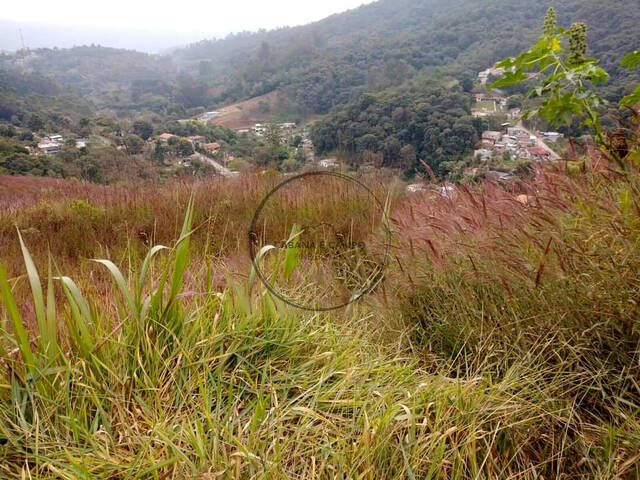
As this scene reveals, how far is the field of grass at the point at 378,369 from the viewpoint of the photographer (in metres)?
1.12

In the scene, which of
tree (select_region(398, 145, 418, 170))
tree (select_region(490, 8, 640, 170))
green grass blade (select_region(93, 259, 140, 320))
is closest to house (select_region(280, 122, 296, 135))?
tree (select_region(398, 145, 418, 170))

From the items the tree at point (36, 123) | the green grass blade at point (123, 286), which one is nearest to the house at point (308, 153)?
the green grass blade at point (123, 286)

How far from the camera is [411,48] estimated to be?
40875mm

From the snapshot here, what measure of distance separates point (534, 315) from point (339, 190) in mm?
2855

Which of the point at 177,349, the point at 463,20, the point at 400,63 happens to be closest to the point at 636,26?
the point at 400,63

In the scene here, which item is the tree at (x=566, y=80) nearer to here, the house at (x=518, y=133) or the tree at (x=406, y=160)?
the house at (x=518, y=133)

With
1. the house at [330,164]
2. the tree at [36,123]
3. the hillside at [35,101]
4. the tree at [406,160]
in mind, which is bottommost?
the tree at [406,160]

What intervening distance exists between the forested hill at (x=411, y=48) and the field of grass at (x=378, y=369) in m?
16.3

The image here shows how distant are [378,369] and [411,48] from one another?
4562cm

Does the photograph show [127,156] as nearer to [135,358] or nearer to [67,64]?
[135,358]

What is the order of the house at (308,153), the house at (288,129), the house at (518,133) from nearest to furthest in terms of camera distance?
the house at (518,133) → the house at (308,153) → the house at (288,129)

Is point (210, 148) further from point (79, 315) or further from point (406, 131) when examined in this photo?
point (79, 315)

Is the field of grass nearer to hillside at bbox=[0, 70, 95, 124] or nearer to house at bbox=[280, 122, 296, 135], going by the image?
house at bbox=[280, 122, 296, 135]

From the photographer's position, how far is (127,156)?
7324 mm
